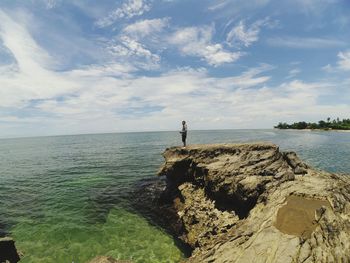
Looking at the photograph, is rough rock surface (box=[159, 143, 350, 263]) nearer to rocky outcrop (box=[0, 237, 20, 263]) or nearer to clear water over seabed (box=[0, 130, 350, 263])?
clear water over seabed (box=[0, 130, 350, 263])

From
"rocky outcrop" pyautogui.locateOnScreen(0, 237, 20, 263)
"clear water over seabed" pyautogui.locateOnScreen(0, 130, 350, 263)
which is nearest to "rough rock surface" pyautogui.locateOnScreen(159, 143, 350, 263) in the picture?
"clear water over seabed" pyautogui.locateOnScreen(0, 130, 350, 263)

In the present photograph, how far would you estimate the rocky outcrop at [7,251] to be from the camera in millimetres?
13922

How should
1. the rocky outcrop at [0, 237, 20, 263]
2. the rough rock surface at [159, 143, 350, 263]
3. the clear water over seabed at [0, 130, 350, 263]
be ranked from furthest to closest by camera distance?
1. the clear water over seabed at [0, 130, 350, 263]
2. the rocky outcrop at [0, 237, 20, 263]
3. the rough rock surface at [159, 143, 350, 263]

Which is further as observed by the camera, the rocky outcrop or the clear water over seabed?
the clear water over seabed

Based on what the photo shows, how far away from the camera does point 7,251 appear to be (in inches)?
559

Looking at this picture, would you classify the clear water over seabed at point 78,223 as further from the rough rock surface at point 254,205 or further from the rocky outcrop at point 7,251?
the rough rock surface at point 254,205

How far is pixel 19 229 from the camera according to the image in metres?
19.9

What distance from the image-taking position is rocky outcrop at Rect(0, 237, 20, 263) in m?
13.9

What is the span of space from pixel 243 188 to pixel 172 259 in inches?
257

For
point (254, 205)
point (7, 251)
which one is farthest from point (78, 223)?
point (254, 205)

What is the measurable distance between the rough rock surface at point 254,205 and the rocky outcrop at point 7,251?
10617 mm

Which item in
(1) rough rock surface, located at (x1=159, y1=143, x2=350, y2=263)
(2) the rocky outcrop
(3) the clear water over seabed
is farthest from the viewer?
(3) the clear water over seabed

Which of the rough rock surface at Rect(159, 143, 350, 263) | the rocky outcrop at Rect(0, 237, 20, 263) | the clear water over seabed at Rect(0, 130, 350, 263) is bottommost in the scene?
the clear water over seabed at Rect(0, 130, 350, 263)

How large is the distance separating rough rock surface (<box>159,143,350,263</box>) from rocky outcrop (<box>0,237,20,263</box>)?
10.6 m
